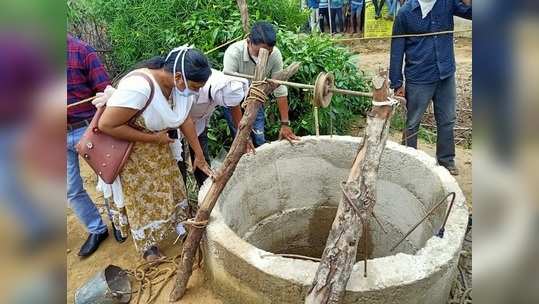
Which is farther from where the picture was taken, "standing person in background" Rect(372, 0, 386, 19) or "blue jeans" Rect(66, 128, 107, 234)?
"standing person in background" Rect(372, 0, 386, 19)

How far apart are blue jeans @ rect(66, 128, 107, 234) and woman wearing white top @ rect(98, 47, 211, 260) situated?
0.35 m

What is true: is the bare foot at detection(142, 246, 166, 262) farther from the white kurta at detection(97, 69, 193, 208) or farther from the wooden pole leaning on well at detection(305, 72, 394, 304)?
the wooden pole leaning on well at detection(305, 72, 394, 304)

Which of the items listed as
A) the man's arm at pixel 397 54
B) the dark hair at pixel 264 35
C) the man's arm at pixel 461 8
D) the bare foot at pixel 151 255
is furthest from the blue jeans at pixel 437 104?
the bare foot at pixel 151 255

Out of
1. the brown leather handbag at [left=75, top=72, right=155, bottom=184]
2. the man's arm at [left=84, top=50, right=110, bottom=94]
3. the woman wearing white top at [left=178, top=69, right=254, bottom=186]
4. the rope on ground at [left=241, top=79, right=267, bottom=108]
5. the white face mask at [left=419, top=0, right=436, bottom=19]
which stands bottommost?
the brown leather handbag at [left=75, top=72, right=155, bottom=184]

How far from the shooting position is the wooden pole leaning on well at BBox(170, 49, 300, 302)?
2.60 meters

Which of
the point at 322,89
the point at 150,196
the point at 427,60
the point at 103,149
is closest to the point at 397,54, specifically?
the point at 427,60

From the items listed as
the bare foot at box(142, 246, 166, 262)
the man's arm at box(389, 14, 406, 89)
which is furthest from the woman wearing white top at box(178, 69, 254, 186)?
the man's arm at box(389, 14, 406, 89)

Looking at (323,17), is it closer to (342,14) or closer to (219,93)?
(342,14)

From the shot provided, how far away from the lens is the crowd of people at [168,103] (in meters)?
2.75

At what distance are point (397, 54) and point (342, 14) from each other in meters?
6.34
